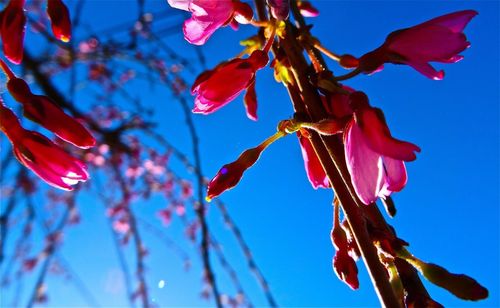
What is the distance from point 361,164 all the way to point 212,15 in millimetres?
324

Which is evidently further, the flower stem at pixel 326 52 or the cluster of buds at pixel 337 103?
the flower stem at pixel 326 52

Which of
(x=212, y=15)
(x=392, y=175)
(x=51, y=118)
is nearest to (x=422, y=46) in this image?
(x=392, y=175)

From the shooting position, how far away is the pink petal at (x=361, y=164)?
0.53m

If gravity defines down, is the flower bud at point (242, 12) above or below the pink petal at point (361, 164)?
above

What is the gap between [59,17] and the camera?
0.75 metres

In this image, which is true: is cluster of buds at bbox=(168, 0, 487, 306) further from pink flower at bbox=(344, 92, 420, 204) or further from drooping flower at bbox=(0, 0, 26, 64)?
drooping flower at bbox=(0, 0, 26, 64)

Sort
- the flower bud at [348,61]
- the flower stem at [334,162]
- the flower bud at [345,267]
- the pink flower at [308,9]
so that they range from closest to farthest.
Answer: the flower stem at [334,162] → the flower bud at [345,267] → the flower bud at [348,61] → the pink flower at [308,9]

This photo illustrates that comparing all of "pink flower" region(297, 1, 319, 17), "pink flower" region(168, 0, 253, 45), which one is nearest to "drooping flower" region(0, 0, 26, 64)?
"pink flower" region(168, 0, 253, 45)

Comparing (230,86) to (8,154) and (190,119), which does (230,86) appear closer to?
(190,119)

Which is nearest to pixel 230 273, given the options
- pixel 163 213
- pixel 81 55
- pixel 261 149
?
pixel 81 55

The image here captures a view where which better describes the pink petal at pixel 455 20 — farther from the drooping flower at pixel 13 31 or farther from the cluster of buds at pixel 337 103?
the drooping flower at pixel 13 31

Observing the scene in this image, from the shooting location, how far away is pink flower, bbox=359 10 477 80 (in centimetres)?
64

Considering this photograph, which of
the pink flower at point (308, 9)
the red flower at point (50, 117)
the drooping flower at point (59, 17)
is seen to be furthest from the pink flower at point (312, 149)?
the pink flower at point (308, 9)

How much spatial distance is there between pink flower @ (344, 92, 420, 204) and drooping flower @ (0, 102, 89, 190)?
0.38 m
